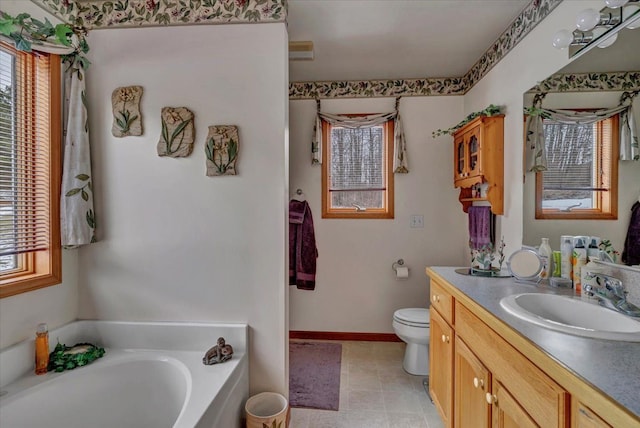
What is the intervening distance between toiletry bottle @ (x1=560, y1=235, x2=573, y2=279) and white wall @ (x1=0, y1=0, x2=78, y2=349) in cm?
260

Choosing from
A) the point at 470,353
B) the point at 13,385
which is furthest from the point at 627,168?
the point at 13,385

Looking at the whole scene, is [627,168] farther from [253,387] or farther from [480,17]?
[253,387]

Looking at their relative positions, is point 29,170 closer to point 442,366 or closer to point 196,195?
point 196,195

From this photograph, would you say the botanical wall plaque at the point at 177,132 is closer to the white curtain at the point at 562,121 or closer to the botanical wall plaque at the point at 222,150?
the botanical wall plaque at the point at 222,150

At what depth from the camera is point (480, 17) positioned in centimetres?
196

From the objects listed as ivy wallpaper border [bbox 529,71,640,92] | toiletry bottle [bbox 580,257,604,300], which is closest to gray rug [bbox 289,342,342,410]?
toiletry bottle [bbox 580,257,604,300]

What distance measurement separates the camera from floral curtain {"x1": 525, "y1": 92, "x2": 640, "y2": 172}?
125cm

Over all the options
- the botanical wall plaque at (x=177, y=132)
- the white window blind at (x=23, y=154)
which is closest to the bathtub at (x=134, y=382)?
the white window blind at (x=23, y=154)

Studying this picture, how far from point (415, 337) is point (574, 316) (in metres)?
1.18

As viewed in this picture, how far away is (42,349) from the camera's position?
1479 mm

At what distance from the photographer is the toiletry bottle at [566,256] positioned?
1.48 m

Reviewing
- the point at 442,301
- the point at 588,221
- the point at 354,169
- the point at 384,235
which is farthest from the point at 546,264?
the point at 354,169

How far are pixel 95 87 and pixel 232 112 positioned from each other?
0.83m

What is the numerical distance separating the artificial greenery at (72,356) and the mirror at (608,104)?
2.45m
